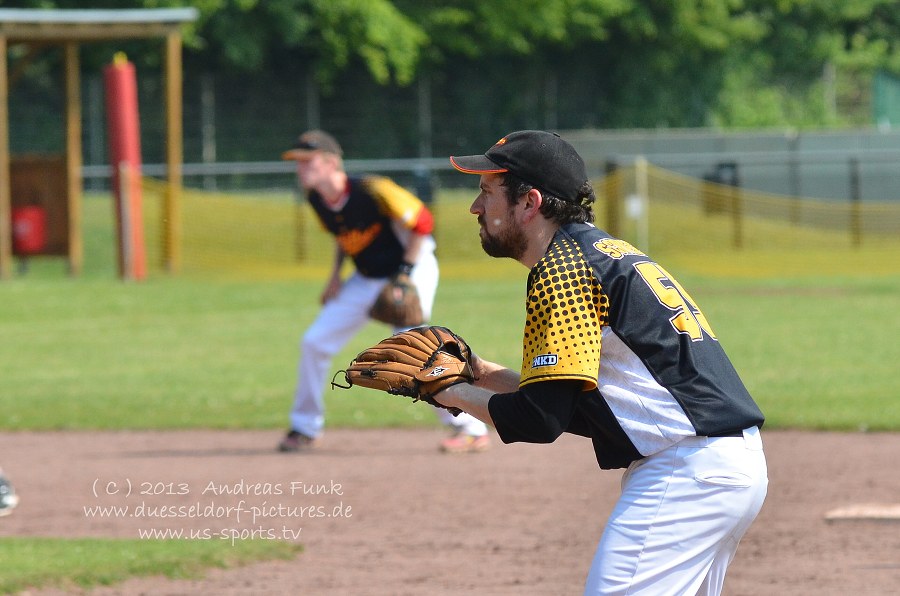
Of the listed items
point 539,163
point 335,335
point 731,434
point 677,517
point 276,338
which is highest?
point 539,163

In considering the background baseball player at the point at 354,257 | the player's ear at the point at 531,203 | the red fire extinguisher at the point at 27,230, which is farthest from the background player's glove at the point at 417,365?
the red fire extinguisher at the point at 27,230

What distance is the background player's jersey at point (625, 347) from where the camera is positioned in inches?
146

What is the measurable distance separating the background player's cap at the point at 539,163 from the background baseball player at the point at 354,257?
5633 millimetres

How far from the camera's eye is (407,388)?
4.05 m

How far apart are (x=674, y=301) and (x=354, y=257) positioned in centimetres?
627

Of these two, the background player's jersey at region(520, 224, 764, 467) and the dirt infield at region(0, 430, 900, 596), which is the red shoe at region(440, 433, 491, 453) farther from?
the background player's jersey at region(520, 224, 764, 467)

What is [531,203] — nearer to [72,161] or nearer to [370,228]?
[370,228]

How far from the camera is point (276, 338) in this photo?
16500 mm

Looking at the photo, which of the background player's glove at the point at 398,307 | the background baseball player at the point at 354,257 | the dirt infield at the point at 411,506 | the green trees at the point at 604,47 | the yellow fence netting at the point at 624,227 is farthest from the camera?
the green trees at the point at 604,47

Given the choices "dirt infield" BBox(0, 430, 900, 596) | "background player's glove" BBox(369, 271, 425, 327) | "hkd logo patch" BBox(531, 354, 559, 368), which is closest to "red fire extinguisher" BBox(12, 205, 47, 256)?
"dirt infield" BBox(0, 430, 900, 596)

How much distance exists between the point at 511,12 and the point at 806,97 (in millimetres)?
11716

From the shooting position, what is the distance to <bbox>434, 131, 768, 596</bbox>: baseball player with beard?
3725 millimetres

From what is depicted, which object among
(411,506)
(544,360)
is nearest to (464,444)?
(411,506)

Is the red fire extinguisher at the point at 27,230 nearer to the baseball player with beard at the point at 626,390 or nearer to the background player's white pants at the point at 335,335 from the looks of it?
the background player's white pants at the point at 335,335
